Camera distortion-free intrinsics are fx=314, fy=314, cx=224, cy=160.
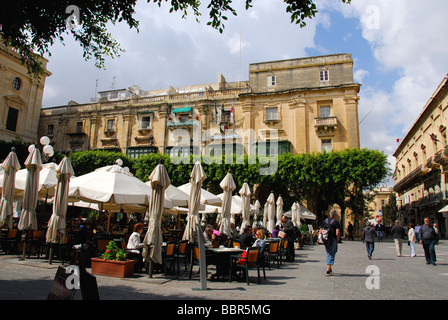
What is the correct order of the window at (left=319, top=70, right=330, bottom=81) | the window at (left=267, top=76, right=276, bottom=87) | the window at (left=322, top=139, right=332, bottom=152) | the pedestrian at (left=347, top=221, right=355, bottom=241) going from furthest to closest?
the window at (left=267, top=76, right=276, bottom=87) → the window at (left=319, top=70, right=330, bottom=81) → the window at (left=322, top=139, right=332, bottom=152) → the pedestrian at (left=347, top=221, right=355, bottom=241)

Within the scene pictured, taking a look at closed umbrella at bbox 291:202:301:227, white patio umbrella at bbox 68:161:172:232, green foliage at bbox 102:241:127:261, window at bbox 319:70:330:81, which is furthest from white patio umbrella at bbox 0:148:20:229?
window at bbox 319:70:330:81

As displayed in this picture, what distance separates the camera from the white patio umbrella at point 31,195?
8438mm

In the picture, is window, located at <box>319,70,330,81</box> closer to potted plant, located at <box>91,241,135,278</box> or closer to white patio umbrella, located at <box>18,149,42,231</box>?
white patio umbrella, located at <box>18,149,42,231</box>

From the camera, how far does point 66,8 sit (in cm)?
568

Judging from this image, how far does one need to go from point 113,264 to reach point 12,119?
33133 mm

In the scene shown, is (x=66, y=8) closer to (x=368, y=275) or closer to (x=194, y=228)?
(x=194, y=228)

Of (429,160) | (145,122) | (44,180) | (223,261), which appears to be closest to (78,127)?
(145,122)

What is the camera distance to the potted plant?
6.91m

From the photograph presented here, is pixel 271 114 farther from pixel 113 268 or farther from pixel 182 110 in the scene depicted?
pixel 113 268

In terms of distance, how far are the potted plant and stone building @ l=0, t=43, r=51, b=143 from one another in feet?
93.8

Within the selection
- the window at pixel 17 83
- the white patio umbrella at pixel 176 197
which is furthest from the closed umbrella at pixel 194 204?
the window at pixel 17 83

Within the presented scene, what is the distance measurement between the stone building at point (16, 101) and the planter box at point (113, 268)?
28567 mm

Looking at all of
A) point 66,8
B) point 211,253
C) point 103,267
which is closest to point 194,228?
point 211,253

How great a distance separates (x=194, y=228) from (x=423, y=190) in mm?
35748
